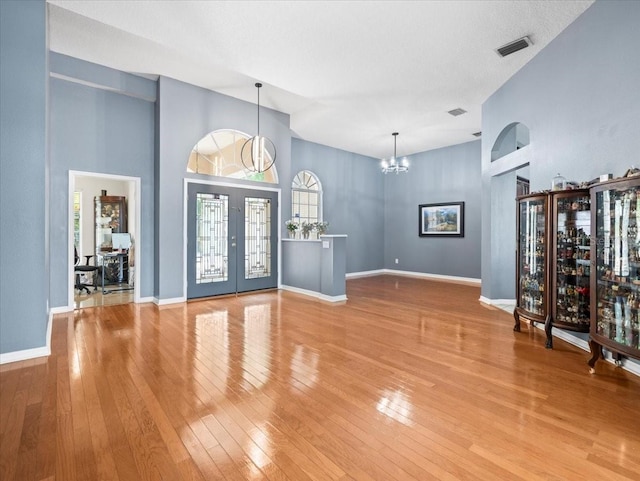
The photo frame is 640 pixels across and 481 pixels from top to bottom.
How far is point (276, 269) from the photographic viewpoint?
702 centimetres

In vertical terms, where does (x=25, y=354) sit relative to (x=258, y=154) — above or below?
below

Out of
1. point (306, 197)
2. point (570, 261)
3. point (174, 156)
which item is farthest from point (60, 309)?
point (570, 261)

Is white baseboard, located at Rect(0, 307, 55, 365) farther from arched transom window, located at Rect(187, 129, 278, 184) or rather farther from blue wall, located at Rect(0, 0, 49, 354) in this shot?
arched transom window, located at Rect(187, 129, 278, 184)

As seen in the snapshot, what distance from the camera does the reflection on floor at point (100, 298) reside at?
555 centimetres

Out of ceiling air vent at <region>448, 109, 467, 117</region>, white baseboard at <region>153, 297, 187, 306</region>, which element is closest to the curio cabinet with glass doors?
ceiling air vent at <region>448, 109, 467, 117</region>

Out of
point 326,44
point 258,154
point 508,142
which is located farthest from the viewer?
point 258,154

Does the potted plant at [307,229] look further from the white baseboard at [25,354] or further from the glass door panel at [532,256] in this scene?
the white baseboard at [25,354]

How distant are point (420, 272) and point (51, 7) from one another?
9034mm

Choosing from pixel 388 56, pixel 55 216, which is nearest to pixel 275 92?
pixel 388 56

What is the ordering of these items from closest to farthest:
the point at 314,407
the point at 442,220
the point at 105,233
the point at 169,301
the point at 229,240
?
1. the point at 314,407
2. the point at 169,301
3. the point at 229,240
4. the point at 105,233
5. the point at 442,220

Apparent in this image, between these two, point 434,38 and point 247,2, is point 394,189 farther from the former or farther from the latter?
point 247,2

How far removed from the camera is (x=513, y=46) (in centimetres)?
412

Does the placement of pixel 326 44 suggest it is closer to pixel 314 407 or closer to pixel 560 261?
pixel 560 261

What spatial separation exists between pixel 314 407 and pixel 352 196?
25.5 ft
